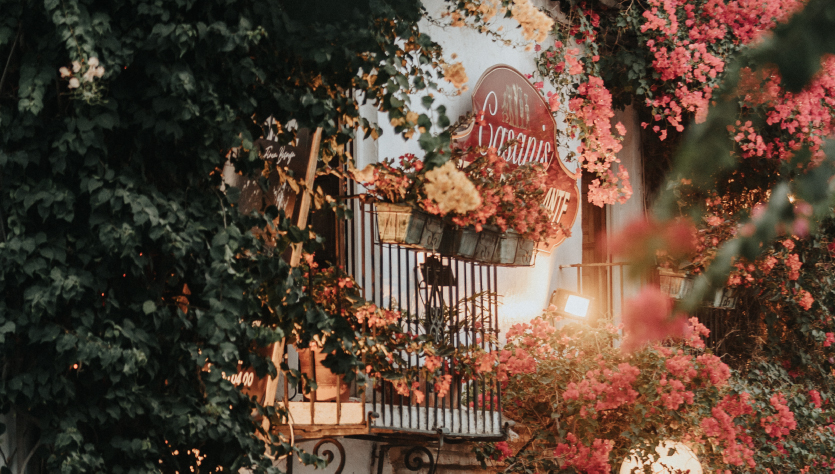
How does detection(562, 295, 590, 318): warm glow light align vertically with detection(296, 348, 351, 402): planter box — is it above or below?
above

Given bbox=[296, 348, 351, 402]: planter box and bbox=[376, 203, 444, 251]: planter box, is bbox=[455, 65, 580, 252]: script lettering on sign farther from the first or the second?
bbox=[296, 348, 351, 402]: planter box

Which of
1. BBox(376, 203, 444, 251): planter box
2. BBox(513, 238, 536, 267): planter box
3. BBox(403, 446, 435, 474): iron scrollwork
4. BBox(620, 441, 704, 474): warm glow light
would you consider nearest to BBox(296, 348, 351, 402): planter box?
BBox(403, 446, 435, 474): iron scrollwork

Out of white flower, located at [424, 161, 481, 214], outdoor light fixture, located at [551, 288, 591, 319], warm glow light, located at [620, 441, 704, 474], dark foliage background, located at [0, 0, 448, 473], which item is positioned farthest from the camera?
outdoor light fixture, located at [551, 288, 591, 319]

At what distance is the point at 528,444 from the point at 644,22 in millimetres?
4642

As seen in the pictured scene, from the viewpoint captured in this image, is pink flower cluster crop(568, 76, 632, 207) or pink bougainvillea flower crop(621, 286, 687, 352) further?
pink flower cluster crop(568, 76, 632, 207)

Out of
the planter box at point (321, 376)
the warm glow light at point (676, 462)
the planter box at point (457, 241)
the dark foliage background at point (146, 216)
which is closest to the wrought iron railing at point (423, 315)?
the planter box at point (457, 241)

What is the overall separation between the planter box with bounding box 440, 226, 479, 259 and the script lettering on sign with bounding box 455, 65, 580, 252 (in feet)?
4.58

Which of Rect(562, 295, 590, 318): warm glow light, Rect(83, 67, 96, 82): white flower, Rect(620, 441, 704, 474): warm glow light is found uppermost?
Rect(83, 67, 96, 82): white flower

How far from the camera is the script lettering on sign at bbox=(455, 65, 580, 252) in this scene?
7.21 meters

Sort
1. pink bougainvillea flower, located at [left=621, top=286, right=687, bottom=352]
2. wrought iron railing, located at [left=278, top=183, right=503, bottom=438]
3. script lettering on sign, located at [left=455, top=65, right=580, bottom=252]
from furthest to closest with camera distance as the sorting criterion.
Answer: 1. script lettering on sign, located at [left=455, top=65, right=580, bottom=252]
2. wrought iron railing, located at [left=278, top=183, right=503, bottom=438]
3. pink bougainvillea flower, located at [left=621, top=286, right=687, bottom=352]

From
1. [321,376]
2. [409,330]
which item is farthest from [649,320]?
[321,376]

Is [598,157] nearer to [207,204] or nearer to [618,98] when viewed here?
[618,98]

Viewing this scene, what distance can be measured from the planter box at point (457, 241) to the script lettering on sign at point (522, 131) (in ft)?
4.58

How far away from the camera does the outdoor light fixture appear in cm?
801
